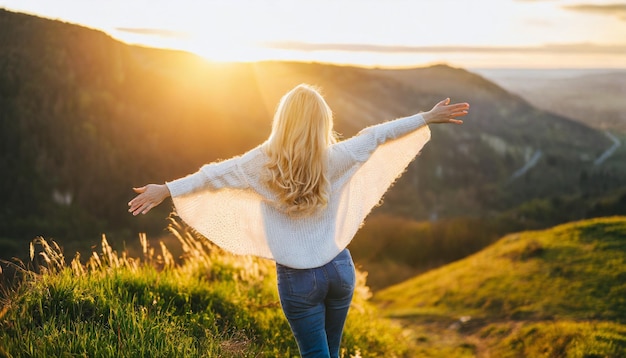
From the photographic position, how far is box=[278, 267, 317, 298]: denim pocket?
3.75m

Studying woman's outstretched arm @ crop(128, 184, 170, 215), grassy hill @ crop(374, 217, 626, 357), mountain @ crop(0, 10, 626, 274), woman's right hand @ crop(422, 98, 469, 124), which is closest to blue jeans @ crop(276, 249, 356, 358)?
woman's outstretched arm @ crop(128, 184, 170, 215)

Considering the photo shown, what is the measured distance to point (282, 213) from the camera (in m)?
4.07

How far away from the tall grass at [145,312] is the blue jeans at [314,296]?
832 millimetres

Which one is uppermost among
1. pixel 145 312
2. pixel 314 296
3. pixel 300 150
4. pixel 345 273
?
pixel 300 150

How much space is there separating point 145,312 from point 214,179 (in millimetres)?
1521

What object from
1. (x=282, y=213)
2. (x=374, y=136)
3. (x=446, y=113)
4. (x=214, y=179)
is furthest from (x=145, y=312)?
(x=446, y=113)

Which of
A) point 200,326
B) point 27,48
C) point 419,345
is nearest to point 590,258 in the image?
point 419,345

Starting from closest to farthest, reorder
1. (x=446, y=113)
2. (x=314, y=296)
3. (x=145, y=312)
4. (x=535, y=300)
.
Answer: (x=314, y=296)
(x=446, y=113)
(x=145, y=312)
(x=535, y=300)

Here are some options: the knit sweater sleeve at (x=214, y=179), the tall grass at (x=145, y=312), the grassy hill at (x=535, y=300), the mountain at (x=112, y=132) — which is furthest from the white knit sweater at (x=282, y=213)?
the mountain at (x=112, y=132)

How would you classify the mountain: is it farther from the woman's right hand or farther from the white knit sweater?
the woman's right hand

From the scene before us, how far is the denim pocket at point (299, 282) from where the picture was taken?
3746 mm

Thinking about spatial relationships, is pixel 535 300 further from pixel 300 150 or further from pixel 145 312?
pixel 300 150

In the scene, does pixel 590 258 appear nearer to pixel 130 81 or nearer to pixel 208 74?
pixel 130 81

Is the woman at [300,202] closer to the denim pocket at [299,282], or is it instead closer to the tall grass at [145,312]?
the denim pocket at [299,282]
